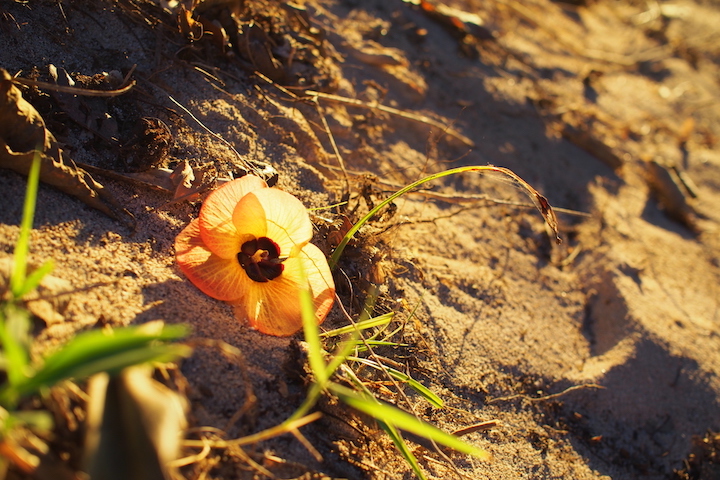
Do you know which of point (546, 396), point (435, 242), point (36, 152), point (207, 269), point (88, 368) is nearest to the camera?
point (88, 368)

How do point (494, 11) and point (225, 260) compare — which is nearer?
point (225, 260)

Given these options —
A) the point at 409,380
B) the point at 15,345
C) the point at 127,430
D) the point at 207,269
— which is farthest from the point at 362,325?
the point at 15,345

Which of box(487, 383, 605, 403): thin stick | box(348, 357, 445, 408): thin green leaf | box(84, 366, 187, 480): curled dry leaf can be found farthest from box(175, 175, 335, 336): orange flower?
box(487, 383, 605, 403): thin stick

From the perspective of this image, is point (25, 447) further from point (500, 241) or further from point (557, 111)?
point (557, 111)

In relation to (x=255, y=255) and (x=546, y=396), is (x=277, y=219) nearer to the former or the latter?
(x=255, y=255)

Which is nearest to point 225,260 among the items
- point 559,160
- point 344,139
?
point 344,139

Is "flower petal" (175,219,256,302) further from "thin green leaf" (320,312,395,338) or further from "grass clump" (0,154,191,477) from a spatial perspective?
"grass clump" (0,154,191,477)
